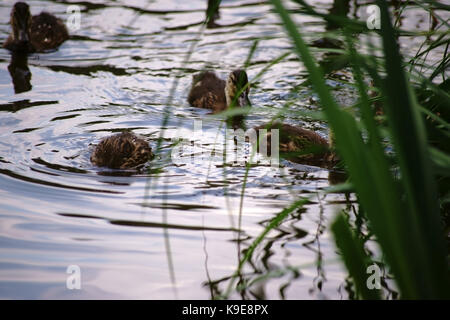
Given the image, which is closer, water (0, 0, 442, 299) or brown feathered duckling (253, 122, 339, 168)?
water (0, 0, 442, 299)

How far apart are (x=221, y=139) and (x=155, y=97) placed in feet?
3.61

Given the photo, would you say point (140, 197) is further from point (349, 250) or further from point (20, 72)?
point (20, 72)

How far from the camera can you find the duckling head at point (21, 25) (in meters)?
7.14

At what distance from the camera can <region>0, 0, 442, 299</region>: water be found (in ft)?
8.80

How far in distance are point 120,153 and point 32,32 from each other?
3812 millimetres

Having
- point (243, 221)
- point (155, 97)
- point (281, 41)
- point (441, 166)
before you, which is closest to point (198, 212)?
point (243, 221)

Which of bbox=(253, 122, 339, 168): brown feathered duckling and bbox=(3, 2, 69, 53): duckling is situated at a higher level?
bbox=(3, 2, 69, 53): duckling

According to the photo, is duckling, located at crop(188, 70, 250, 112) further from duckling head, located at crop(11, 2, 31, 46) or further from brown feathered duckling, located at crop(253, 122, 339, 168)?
duckling head, located at crop(11, 2, 31, 46)

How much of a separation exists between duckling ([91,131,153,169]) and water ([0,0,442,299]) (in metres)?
0.08

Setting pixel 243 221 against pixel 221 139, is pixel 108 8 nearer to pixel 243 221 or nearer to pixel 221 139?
pixel 221 139
